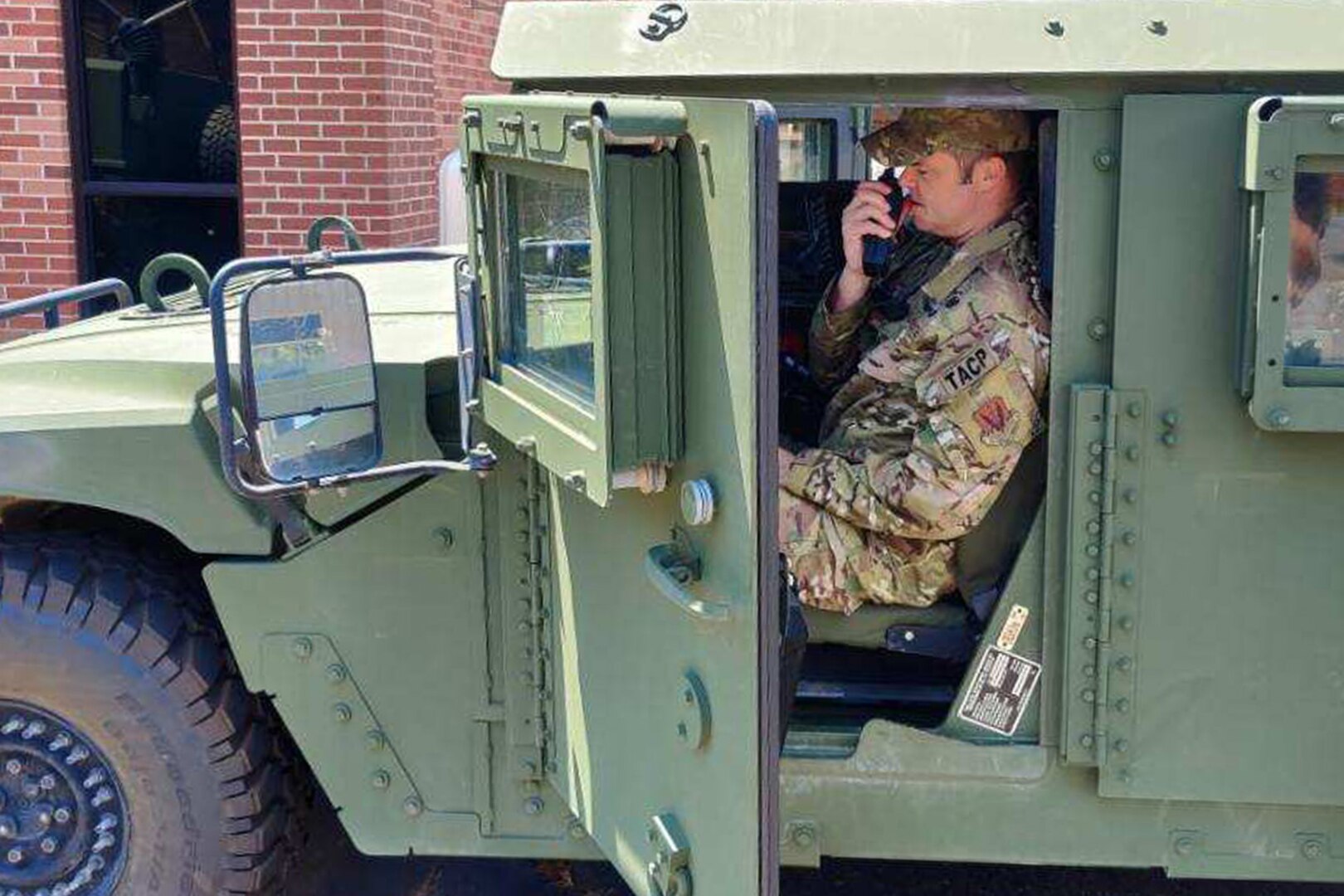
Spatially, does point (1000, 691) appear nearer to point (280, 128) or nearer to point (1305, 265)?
point (1305, 265)

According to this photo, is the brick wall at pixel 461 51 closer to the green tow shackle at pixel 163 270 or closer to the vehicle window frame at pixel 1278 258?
the green tow shackle at pixel 163 270

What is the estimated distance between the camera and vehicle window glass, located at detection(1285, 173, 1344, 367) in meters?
2.54

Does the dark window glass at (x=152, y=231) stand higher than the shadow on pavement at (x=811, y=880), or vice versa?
the dark window glass at (x=152, y=231)

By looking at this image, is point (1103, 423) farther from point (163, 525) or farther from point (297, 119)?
point (297, 119)

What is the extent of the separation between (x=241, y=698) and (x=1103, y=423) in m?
1.66

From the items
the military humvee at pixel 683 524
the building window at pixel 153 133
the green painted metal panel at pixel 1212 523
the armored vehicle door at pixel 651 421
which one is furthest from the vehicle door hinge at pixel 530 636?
the building window at pixel 153 133

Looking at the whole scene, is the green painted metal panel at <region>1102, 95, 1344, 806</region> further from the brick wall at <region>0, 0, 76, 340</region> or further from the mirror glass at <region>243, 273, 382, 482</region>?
the brick wall at <region>0, 0, 76, 340</region>

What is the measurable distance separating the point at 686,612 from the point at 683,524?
129 mm

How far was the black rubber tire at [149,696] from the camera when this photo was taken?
122 inches

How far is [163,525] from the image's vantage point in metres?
3.02

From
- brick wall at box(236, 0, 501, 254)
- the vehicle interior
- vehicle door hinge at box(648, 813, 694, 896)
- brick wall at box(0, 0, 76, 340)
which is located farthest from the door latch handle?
brick wall at box(0, 0, 76, 340)

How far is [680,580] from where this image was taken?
242cm

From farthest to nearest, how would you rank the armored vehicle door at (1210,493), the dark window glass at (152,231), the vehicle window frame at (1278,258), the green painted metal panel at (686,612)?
1. the dark window glass at (152,231)
2. the armored vehicle door at (1210,493)
3. the vehicle window frame at (1278,258)
4. the green painted metal panel at (686,612)

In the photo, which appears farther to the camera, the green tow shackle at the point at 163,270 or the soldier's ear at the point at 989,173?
the green tow shackle at the point at 163,270
